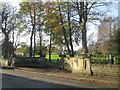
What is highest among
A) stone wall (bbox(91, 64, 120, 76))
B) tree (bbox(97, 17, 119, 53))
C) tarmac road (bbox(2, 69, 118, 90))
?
tree (bbox(97, 17, 119, 53))

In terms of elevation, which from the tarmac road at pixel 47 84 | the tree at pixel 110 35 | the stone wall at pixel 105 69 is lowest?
the tarmac road at pixel 47 84

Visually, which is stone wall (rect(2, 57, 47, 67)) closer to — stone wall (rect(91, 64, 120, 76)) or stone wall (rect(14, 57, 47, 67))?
stone wall (rect(14, 57, 47, 67))

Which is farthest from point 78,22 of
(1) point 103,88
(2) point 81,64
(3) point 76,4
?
(1) point 103,88

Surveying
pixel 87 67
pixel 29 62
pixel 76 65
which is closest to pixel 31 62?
pixel 29 62

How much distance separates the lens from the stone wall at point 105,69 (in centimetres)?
1117

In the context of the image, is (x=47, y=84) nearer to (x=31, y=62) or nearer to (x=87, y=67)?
(x=87, y=67)

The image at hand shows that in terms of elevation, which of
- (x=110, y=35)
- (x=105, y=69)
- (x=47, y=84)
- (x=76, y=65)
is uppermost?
(x=110, y=35)

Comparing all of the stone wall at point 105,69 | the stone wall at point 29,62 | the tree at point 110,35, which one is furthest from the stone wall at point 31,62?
the tree at point 110,35

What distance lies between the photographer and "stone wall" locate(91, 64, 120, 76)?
36.7 feet

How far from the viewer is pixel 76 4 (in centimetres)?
1792

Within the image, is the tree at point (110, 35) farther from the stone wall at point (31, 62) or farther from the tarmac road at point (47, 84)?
the stone wall at point (31, 62)

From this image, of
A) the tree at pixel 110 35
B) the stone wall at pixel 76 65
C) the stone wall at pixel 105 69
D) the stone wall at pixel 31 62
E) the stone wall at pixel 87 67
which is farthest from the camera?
the stone wall at pixel 31 62

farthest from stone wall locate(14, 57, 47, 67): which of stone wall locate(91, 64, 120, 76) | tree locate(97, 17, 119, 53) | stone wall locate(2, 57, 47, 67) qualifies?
tree locate(97, 17, 119, 53)

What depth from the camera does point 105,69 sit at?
38.7ft
